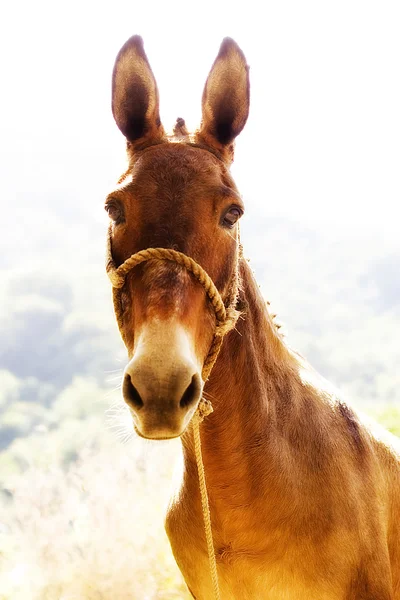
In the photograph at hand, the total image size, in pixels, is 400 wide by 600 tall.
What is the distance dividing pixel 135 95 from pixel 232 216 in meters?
0.82

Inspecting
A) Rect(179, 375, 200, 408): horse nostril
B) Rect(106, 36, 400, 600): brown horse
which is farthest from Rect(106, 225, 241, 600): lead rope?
Rect(179, 375, 200, 408): horse nostril

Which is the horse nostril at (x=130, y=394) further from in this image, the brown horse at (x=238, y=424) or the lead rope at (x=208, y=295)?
the lead rope at (x=208, y=295)

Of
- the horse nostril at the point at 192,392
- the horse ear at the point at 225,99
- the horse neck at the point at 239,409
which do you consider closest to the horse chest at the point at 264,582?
the horse neck at the point at 239,409

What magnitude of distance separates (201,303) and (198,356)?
0.67 feet

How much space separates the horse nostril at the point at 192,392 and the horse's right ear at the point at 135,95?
130 cm

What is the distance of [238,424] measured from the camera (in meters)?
2.58

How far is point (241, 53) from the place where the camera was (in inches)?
102

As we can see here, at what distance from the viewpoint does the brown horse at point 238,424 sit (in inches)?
88.2

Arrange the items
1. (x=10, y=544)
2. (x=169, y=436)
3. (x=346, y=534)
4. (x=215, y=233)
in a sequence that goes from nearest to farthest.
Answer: (x=169, y=436), (x=215, y=233), (x=346, y=534), (x=10, y=544)

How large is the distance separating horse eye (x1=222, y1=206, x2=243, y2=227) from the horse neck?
0.43 metres

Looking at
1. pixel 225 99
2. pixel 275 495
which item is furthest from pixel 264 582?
pixel 225 99

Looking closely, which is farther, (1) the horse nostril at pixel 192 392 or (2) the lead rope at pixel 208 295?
(2) the lead rope at pixel 208 295

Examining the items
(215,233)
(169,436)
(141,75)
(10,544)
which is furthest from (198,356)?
(10,544)

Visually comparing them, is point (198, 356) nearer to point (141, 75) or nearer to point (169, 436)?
point (169, 436)
